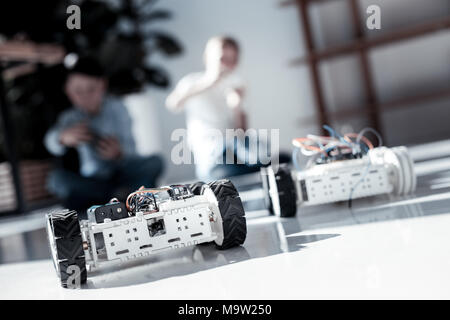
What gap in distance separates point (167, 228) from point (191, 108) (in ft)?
5.40

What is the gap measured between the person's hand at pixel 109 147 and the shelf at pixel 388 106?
8.84ft

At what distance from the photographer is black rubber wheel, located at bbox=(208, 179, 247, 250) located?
51.1 inches

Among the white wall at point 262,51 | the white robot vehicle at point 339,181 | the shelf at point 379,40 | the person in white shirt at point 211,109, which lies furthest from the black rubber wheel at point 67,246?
the shelf at point 379,40

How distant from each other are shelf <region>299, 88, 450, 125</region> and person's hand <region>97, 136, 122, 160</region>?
2695mm

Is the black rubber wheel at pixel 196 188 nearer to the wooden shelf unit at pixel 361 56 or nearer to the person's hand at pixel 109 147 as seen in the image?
the person's hand at pixel 109 147

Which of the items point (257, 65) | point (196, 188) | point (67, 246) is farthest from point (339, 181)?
point (257, 65)

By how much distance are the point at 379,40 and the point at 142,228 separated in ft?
14.6

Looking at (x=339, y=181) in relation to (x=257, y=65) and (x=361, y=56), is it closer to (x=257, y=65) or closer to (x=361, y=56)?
(x=361, y=56)

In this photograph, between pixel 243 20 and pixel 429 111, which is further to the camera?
pixel 243 20

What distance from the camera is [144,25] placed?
19.7ft

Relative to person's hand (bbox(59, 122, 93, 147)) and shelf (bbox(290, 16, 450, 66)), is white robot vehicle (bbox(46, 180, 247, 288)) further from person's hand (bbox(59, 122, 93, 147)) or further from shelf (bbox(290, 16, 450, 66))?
shelf (bbox(290, 16, 450, 66))

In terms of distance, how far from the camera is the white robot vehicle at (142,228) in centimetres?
119
